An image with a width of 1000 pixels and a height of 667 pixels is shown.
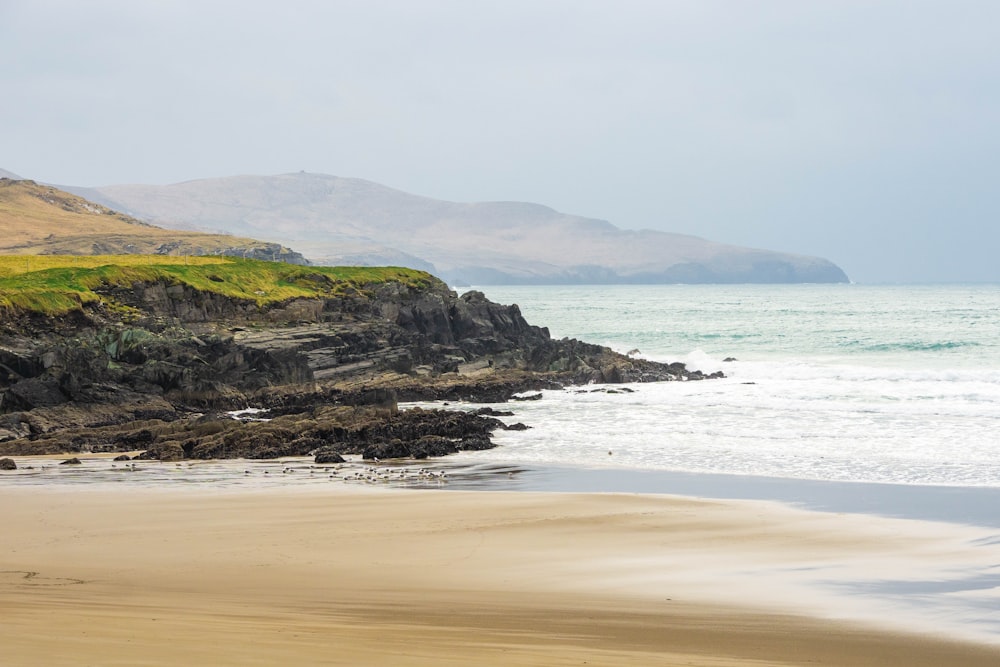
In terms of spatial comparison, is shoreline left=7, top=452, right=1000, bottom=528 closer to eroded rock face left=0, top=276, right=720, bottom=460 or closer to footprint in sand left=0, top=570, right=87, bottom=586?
eroded rock face left=0, top=276, right=720, bottom=460

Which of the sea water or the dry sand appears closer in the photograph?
the dry sand

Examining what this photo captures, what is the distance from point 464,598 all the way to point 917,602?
4185 millimetres

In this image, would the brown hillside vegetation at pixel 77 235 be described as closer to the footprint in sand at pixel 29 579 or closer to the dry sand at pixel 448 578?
the dry sand at pixel 448 578

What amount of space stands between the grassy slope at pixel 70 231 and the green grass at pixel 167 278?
84.3 feet

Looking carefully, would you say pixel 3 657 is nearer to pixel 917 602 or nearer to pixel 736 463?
pixel 917 602

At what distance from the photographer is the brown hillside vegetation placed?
6781 cm

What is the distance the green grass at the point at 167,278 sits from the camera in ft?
98.6

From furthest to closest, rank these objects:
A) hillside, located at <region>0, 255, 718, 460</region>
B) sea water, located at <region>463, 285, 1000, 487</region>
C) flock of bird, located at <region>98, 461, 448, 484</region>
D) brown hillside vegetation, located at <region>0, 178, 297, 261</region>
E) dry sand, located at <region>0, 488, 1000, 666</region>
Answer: brown hillside vegetation, located at <region>0, 178, 297, 261</region> < hillside, located at <region>0, 255, 718, 460</region> < sea water, located at <region>463, 285, 1000, 487</region> < flock of bird, located at <region>98, 461, 448, 484</region> < dry sand, located at <region>0, 488, 1000, 666</region>

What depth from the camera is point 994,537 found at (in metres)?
12.0

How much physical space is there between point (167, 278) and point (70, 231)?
159 feet

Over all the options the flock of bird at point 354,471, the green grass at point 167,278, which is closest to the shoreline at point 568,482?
the flock of bird at point 354,471

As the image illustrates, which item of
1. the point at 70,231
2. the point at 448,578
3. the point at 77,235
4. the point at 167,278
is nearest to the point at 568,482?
the point at 448,578

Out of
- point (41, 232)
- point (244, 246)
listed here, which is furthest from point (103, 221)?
point (244, 246)

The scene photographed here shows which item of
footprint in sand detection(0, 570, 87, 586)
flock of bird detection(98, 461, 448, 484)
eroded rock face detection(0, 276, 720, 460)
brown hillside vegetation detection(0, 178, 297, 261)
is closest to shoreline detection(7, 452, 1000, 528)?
flock of bird detection(98, 461, 448, 484)
